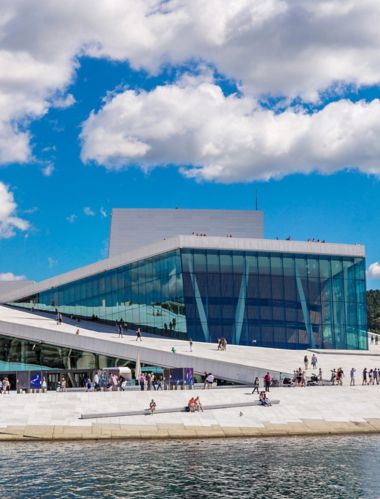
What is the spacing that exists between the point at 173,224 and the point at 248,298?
26.9 m

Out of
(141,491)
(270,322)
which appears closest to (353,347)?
(270,322)

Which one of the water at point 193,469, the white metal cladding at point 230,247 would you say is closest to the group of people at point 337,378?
the water at point 193,469

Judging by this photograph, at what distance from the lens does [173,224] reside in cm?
8925

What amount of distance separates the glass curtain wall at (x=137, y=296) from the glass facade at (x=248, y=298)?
81 mm

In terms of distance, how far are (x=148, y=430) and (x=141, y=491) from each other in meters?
11.2

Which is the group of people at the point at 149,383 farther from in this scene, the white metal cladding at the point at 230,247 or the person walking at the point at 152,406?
the white metal cladding at the point at 230,247

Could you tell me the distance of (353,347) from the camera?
218 feet

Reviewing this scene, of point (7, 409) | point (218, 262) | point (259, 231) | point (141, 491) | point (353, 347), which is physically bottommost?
point (141, 491)

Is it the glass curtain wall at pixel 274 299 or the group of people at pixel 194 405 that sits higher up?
the glass curtain wall at pixel 274 299

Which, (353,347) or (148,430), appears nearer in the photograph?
(148,430)

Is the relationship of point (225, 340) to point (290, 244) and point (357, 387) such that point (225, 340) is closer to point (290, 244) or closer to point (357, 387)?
point (290, 244)

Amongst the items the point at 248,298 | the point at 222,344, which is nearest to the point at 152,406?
the point at 222,344

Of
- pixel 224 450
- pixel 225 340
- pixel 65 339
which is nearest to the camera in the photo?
pixel 224 450

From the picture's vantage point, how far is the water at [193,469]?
2581 centimetres
